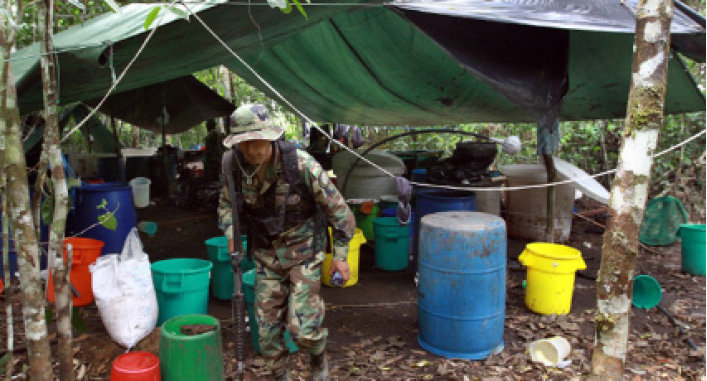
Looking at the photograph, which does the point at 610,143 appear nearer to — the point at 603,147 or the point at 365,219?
the point at 603,147

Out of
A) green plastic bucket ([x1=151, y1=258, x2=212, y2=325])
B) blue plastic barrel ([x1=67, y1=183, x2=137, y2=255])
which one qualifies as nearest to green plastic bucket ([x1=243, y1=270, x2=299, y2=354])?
green plastic bucket ([x1=151, y1=258, x2=212, y2=325])

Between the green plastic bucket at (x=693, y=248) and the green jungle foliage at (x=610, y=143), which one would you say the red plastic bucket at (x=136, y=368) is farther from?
the green plastic bucket at (x=693, y=248)

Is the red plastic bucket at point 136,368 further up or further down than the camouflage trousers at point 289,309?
further down

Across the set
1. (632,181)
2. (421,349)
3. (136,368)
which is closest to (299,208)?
(136,368)

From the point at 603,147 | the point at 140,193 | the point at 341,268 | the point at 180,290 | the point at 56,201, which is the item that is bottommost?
the point at 180,290

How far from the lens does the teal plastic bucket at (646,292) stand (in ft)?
13.5

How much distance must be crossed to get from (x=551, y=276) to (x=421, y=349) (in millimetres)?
1387

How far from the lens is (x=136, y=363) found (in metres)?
2.58

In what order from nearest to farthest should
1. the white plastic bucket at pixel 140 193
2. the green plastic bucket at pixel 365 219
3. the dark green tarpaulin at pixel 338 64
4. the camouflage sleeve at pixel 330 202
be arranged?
the camouflage sleeve at pixel 330 202 < the dark green tarpaulin at pixel 338 64 < the green plastic bucket at pixel 365 219 < the white plastic bucket at pixel 140 193

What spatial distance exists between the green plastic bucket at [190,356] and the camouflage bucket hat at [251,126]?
3.85 feet

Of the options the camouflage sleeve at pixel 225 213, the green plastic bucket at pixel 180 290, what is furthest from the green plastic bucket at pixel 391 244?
the camouflage sleeve at pixel 225 213

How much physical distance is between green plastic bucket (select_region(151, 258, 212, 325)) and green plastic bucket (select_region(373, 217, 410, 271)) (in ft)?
7.80

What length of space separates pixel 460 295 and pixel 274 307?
1.40 metres

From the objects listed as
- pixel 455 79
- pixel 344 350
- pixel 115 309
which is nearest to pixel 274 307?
pixel 344 350
